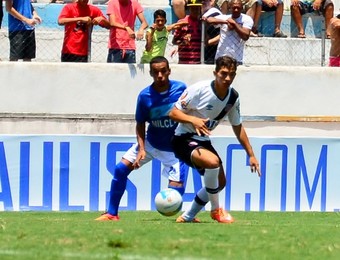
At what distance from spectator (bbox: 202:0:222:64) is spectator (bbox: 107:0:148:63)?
1.03m

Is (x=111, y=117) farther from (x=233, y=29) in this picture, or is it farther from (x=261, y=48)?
(x=261, y=48)

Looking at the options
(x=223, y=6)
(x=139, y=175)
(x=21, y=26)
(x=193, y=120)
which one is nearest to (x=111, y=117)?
(x=139, y=175)

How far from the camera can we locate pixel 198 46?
1709 centimetres

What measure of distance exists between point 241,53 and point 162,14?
1542 millimetres

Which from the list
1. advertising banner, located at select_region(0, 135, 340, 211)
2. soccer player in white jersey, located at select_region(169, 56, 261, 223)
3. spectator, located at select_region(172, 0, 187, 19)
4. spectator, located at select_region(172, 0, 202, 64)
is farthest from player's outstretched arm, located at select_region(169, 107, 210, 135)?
spectator, located at select_region(172, 0, 187, 19)

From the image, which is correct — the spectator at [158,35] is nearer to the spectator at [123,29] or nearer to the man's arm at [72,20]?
the spectator at [123,29]

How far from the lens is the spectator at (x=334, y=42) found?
674 inches

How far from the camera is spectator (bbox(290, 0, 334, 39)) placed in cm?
1819

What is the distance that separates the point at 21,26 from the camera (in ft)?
54.0

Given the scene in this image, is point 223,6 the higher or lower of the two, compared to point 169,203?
higher

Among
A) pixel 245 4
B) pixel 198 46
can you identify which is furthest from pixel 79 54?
pixel 245 4

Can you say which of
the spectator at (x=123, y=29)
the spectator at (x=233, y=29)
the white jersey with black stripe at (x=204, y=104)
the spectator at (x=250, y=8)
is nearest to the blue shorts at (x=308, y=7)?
the spectator at (x=250, y=8)

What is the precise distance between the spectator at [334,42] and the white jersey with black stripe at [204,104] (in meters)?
6.60

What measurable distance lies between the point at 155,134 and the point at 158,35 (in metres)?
4.65
